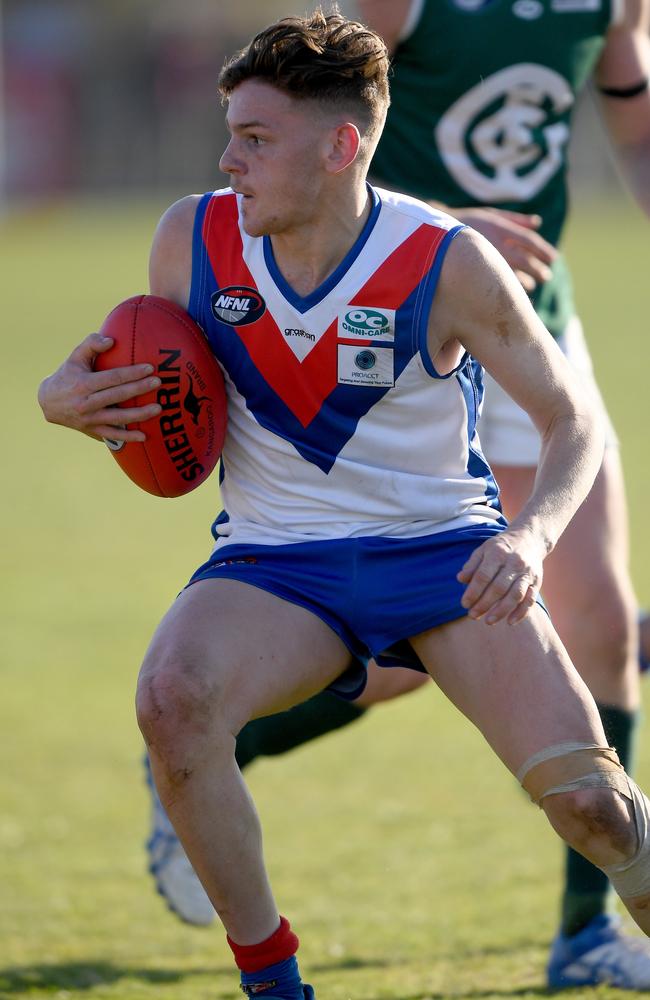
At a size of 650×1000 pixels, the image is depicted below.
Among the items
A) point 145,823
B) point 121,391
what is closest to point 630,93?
point 121,391

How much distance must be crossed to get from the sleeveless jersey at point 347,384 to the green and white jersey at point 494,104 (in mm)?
1018

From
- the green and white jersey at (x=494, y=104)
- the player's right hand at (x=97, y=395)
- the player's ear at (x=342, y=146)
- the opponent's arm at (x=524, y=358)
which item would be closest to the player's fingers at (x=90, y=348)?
the player's right hand at (x=97, y=395)

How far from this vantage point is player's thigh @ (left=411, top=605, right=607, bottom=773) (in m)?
3.31

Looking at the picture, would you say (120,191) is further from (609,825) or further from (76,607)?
(609,825)

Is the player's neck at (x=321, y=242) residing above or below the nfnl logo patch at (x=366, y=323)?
above

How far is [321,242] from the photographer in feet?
11.8

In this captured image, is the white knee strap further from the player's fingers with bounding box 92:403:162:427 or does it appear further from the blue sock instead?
the player's fingers with bounding box 92:403:162:427

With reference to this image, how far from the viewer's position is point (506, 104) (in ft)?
15.2

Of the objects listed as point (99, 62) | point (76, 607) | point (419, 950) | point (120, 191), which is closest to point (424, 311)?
point (419, 950)

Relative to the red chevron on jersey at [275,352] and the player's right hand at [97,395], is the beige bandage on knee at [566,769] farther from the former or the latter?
the player's right hand at [97,395]

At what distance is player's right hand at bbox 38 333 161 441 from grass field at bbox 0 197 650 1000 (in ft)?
5.24

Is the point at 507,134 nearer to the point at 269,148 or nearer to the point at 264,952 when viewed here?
the point at 269,148

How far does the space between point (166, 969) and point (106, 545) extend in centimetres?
671

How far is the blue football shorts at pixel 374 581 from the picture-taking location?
3.51 m
